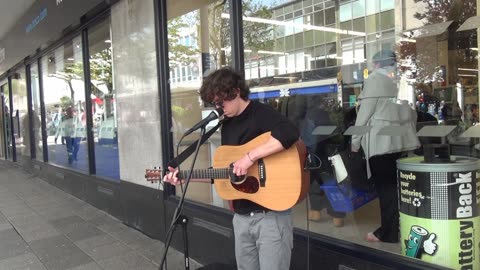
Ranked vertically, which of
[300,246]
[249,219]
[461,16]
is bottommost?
[300,246]

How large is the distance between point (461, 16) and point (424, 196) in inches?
50.4

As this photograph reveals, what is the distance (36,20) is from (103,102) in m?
2.40

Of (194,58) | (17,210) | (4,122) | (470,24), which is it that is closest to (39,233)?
(17,210)

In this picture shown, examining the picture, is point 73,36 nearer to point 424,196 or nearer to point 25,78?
point 25,78

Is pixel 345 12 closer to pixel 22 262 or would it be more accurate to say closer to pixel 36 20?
pixel 22 262

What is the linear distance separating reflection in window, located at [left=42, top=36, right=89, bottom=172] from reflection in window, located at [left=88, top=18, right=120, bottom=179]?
0.50 m

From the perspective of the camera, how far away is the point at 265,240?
2199 mm

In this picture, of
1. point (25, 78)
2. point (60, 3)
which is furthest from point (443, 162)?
point (25, 78)

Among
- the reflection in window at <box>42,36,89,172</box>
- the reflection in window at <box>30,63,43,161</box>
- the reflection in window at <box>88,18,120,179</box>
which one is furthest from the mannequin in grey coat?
the reflection in window at <box>30,63,43,161</box>

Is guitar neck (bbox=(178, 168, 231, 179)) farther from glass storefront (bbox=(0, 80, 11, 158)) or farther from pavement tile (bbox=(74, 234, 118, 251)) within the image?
glass storefront (bbox=(0, 80, 11, 158))

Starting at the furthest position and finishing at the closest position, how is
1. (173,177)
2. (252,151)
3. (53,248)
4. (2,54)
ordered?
(2,54) < (53,248) < (173,177) < (252,151)

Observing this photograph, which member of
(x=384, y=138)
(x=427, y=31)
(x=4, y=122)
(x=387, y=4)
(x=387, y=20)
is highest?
(x=387, y=4)

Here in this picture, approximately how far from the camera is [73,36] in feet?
23.4

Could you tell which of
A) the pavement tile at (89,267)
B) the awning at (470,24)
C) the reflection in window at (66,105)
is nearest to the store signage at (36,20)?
the reflection in window at (66,105)
